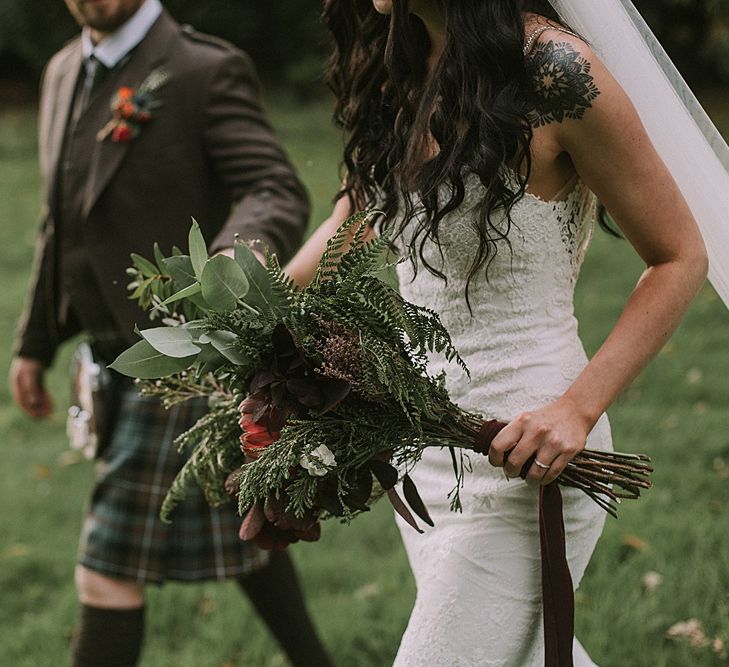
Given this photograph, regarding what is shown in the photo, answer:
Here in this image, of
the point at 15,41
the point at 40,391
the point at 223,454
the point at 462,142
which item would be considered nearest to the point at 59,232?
the point at 40,391

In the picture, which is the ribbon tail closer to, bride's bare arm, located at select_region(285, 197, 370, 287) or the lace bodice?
the lace bodice

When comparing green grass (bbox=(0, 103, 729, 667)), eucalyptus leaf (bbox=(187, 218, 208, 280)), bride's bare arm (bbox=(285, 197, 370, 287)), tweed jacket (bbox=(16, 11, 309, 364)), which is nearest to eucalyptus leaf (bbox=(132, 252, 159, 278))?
eucalyptus leaf (bbox=(187, 218, 208, 280))

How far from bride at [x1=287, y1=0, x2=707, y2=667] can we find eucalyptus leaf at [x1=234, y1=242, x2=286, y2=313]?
345 mm

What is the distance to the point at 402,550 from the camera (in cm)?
444

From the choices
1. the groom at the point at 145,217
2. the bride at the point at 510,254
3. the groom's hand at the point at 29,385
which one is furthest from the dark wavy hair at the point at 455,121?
the groom's hand at the point at 29,385

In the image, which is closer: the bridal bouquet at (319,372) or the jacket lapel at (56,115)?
the bridal bouquet at (319,372)

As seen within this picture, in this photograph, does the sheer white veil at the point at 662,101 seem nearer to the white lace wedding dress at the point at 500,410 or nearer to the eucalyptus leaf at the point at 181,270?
the white lace wedding dress at the point at 500,410

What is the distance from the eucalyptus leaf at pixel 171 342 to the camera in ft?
6.54

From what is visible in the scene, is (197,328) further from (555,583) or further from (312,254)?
(555,583)

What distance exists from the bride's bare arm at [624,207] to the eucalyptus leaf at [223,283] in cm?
60

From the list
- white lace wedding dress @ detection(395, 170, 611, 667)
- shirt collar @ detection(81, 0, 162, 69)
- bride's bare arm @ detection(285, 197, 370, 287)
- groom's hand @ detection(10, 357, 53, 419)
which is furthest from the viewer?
groom's hand @ detection(10, 357, 53, 419)

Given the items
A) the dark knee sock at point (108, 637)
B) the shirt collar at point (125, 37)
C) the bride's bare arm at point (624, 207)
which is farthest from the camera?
the shirt collar at point (125, 37)

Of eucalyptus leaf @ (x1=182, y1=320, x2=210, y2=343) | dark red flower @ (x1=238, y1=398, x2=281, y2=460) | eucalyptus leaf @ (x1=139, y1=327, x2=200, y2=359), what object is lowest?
dark red flower @ (x1=238, y1=398, x2=281, y2=460)

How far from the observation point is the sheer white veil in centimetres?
227
